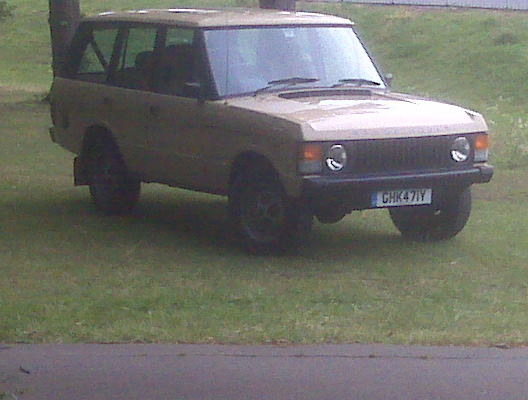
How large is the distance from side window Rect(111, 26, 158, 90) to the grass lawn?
127cm

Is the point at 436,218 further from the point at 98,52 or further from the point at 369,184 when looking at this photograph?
the point at 98,52

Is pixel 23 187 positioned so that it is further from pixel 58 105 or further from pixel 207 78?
pixel 207 78

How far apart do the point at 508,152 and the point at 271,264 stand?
291 inches

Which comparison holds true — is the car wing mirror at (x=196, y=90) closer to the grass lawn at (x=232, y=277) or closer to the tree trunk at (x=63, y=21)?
the grass lawn at (x=232, y=277)

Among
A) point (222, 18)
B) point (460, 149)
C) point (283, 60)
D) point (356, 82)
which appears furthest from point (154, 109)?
point (460, 149)

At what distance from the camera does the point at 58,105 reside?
11633mm

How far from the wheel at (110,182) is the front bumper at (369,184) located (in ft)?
8.69

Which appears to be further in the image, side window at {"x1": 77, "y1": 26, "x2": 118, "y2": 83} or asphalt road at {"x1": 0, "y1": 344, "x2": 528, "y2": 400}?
side window at {"x1": 77, "y1": 26, "x2": 118, "y2": 83}

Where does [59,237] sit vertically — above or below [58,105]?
below

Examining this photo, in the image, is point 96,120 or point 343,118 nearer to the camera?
point 343,118

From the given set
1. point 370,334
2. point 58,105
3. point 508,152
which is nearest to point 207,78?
point 58,105

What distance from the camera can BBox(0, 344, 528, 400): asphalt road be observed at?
5957 mm

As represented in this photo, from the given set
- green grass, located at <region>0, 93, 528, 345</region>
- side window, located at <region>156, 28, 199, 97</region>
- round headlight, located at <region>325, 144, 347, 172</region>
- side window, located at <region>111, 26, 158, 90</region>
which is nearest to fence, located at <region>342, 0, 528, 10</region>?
green grass, located at <region>0, 93, 528, 345</region>

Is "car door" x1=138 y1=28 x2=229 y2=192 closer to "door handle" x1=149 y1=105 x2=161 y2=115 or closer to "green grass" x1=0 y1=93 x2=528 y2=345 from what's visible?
"door handle" x1=149 y1=105 x2=161 y2=115
